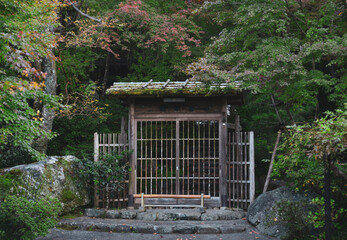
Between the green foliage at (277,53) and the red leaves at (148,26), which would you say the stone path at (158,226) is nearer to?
the green foliage at (277,53)

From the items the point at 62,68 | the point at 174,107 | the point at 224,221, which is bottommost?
the point at 224,221

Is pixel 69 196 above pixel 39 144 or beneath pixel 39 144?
beneath

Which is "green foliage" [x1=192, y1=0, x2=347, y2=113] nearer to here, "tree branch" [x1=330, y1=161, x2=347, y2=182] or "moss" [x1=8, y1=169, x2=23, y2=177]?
"tree branch" [x1=330, y1=161, x2=347, y2=182]

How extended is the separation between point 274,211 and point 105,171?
448 cm

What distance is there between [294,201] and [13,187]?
6157 millimetres

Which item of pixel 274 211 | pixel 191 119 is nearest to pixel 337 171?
pixel 274 211

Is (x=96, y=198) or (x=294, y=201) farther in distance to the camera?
(x=96, y=198)

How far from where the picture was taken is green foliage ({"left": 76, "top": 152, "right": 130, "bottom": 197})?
31.1 feet

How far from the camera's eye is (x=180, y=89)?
945cm

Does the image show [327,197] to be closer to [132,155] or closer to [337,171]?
[337,171]

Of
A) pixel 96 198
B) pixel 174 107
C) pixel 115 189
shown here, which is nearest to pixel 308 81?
pixel 174 107

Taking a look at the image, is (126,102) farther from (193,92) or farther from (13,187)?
(13,187)

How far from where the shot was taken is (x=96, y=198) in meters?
9.73

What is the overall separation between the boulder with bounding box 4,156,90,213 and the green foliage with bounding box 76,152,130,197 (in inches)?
12.3
